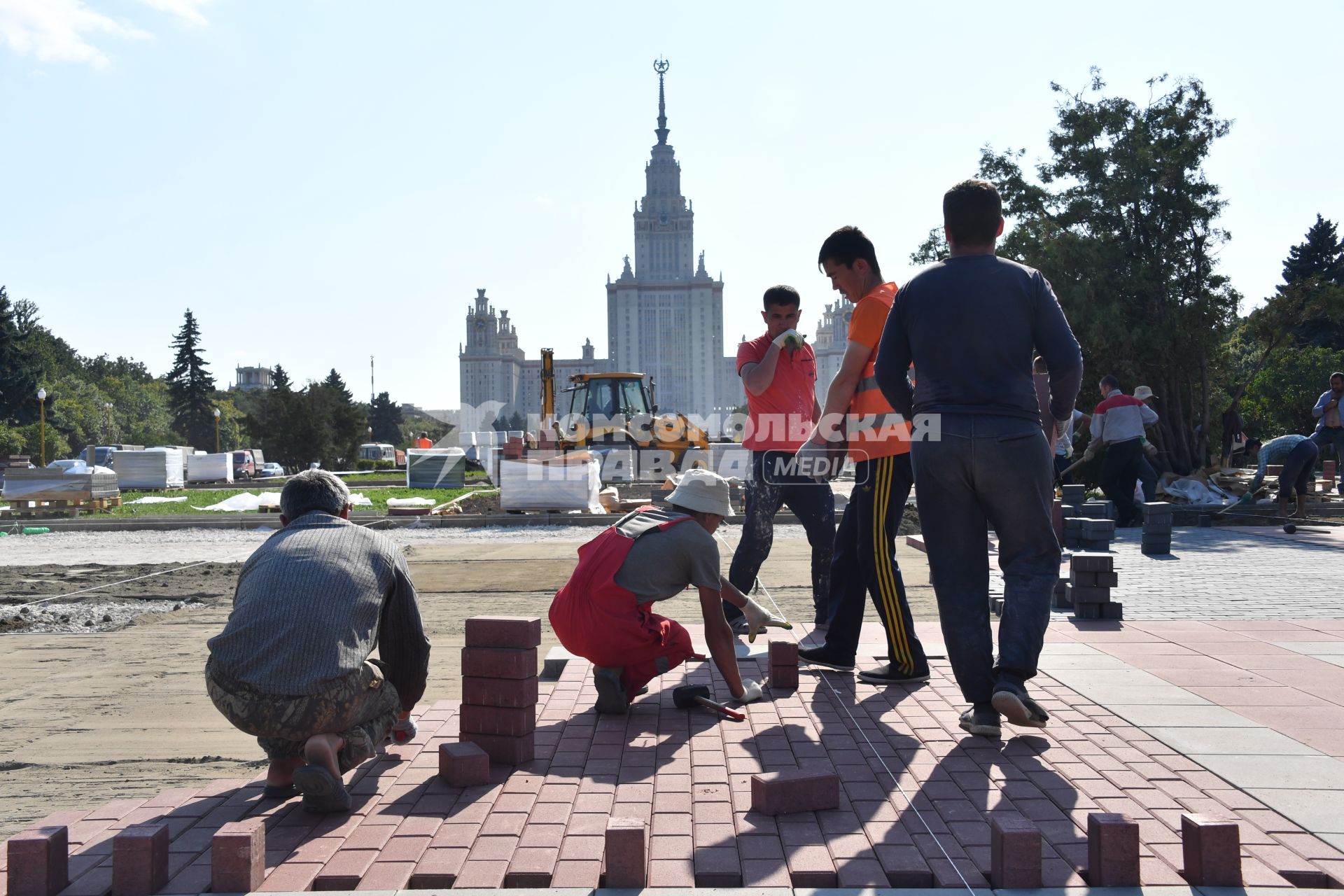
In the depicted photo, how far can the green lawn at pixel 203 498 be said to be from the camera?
19.0 metres

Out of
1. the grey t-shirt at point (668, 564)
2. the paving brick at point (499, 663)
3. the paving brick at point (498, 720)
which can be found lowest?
the paving brick at point (498, 720)

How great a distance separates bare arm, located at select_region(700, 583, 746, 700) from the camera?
12.7 ft

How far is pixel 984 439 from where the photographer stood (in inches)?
138

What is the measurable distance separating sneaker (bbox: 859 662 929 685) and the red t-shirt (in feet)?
4.18

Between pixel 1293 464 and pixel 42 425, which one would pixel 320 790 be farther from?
pixel 42 425

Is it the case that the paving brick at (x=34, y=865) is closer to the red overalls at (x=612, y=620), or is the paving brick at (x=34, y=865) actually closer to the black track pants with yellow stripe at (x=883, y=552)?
the red overalls at (x=612, y=620)

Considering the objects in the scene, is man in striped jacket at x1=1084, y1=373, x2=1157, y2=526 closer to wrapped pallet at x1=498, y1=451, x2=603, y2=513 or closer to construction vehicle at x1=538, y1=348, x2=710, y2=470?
wrapped pallet at x1=498, y1=451, x2=603, y2=513

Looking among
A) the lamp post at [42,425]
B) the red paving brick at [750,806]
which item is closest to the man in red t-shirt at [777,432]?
the red paving brick at [750,806]

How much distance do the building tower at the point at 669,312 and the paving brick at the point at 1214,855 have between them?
142553 mm

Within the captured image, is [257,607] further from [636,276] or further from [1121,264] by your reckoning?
[636,276]

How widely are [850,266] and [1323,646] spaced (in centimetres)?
305

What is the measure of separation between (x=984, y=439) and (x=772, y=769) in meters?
1.32

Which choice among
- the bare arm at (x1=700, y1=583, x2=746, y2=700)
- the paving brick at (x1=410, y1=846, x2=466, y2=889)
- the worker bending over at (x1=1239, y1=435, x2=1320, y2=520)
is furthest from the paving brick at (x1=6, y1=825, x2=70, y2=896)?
the worker bending over at (x1=1239, y1=435, x2=1320, y2=520)

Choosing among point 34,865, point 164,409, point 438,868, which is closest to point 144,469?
point 34,865
